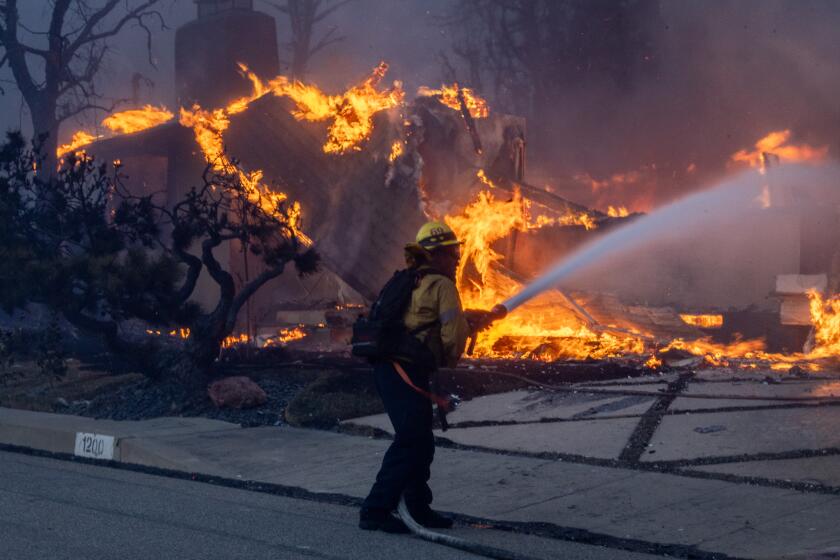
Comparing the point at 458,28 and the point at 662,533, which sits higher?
the point at 458,28

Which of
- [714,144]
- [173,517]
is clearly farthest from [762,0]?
[173,517]

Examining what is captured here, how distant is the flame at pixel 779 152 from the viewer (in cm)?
2372

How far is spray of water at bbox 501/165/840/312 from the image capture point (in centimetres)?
1700

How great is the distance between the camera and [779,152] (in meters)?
24.6

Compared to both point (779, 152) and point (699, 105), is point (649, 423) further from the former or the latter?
point (699, 105)

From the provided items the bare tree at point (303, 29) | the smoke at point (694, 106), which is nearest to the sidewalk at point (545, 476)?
the smoke at point (694, 106)

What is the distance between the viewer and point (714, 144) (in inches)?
1047

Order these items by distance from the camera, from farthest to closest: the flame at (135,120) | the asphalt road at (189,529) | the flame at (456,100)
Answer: the flame at (135,120), the flame at (456,100), the asphalt road at (189,529)

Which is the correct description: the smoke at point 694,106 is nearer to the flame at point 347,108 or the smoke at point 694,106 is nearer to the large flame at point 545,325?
the large flame at point 545,325

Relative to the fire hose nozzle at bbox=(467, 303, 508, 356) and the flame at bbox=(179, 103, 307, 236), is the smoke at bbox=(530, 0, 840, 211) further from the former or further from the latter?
the fire hose nozzle at bbox=(467, 303, 508, 356)

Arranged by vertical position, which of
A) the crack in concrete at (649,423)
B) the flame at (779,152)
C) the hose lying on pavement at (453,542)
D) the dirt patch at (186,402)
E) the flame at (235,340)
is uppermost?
the flame at (779,152)

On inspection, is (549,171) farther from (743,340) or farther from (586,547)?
(586,547)

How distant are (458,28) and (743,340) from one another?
75.1 ft

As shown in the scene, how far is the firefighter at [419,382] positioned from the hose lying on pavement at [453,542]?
2.4 inches
